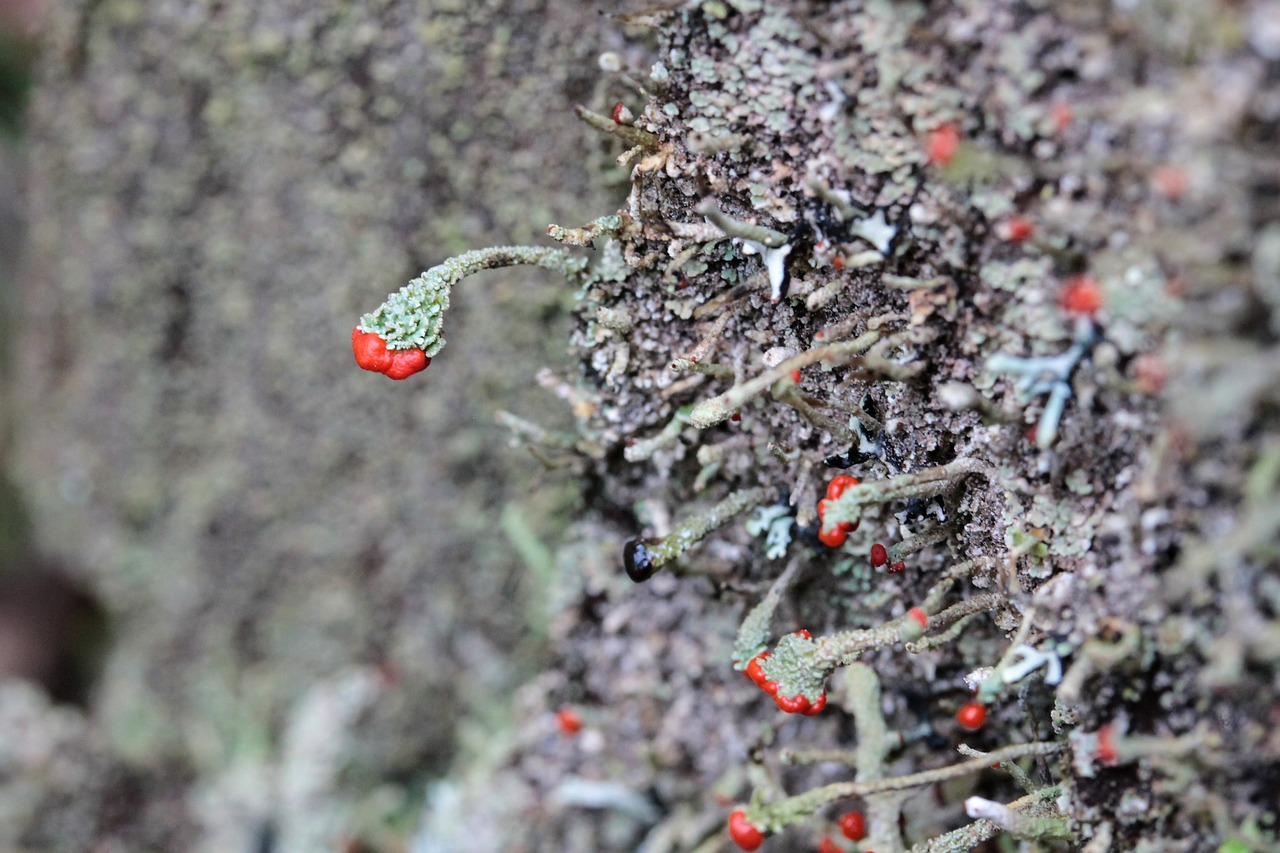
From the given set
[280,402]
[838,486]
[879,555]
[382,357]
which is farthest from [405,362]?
[280,402]

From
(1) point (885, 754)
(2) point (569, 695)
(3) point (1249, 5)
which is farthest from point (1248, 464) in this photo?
(2) point (569, 695)

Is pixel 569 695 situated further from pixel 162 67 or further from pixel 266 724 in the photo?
pixel 162 67

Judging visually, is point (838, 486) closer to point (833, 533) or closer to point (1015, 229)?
point (833, 533)

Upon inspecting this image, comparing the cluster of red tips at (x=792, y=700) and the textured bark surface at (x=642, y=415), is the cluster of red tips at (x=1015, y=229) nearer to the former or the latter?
the textured bark surface at (x=642, y=415)

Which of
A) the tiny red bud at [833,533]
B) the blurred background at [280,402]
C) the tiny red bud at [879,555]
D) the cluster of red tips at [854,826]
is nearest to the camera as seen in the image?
the tiny red bud at [833,533]

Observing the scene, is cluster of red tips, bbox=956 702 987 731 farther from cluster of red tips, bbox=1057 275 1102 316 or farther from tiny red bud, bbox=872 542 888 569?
cluster of red tips, bbox=1057 275 1102 316

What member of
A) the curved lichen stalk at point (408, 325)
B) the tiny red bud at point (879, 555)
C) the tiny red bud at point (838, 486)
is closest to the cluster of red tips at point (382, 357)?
the curved lichen stalk at point (408, 325)
